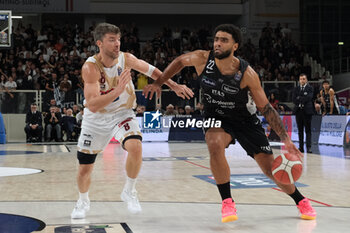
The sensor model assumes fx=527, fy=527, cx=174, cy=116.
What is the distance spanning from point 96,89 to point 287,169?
1.93m

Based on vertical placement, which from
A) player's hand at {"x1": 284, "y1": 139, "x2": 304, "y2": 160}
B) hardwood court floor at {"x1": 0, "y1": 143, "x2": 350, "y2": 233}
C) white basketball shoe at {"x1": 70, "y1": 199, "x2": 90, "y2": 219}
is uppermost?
player's hand at {"x1": 284, "y1": 139, "x2": 304, "y2": 160}

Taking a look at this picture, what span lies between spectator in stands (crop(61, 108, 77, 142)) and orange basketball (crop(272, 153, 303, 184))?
49.2 ft

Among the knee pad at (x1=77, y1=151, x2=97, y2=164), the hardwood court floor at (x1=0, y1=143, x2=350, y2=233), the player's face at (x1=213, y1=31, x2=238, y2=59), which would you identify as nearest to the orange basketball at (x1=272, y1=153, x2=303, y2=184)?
the hardwood court floor at (x1=0, y1=143, x2=350, y2=233)

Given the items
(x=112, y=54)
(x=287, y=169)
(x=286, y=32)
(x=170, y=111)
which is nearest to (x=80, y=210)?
(x=112, y=54)

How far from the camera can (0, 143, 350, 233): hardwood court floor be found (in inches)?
191

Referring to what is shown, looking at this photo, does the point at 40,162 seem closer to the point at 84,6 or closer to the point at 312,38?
the point at 84,6

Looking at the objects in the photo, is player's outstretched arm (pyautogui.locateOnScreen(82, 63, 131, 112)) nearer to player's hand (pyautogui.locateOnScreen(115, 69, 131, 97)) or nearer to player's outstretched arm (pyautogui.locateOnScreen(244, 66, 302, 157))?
player's hand (pyautogui.locateOnScreen(115, 69, 131, 97))

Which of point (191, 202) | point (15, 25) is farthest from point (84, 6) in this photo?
point (191, 202)

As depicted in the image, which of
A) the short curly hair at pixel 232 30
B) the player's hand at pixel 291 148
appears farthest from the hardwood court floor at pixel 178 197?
the short curly hair at pixel 232 30

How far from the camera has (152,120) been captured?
18.9 meters

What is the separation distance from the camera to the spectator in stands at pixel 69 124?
63.0ft

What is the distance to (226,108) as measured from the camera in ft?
16.5

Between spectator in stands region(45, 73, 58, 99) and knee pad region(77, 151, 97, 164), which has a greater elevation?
spectator in stands region(45, 73, 58, 99)

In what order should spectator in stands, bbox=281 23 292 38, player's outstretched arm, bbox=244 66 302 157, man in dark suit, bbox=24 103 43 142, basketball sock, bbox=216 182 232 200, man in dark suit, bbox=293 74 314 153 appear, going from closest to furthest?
player's outstretched arm, bbox=244 66 302 157, basketball sock, bbox=216 182 232 200, man in dark suit, bbox=293 74 314 153, man in dark suit, bbox=24 103 43 142, spectator in stands, bbox=281 23 292 38
